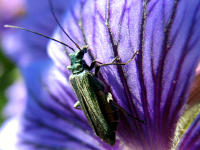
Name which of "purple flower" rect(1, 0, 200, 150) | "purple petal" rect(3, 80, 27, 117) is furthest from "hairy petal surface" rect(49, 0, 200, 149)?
"purple petal" rect(3, 80, 27, 117)

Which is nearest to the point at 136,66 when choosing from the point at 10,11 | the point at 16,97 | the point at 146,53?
the point at 146,53

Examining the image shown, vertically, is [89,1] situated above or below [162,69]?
above

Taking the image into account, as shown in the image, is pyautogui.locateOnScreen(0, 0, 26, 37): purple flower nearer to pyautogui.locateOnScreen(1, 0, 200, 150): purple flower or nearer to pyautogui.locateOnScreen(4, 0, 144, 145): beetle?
pyautogui.locateOnScreen(1, 0, 200, 150): purple flower

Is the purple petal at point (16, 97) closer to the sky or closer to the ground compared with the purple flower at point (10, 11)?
closer to the ground

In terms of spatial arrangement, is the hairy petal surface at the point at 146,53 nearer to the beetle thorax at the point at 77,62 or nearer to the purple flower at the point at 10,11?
the beetle thorax at the point at 77,62

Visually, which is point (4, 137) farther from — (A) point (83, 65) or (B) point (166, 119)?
(B) point (166, 119)

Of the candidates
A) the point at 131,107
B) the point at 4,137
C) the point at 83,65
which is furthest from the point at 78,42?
the point at 4,137

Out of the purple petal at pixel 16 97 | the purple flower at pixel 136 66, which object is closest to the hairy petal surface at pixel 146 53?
the purple flower at pixel 136 66

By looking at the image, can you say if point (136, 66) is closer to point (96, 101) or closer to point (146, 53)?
point (146, 53)
